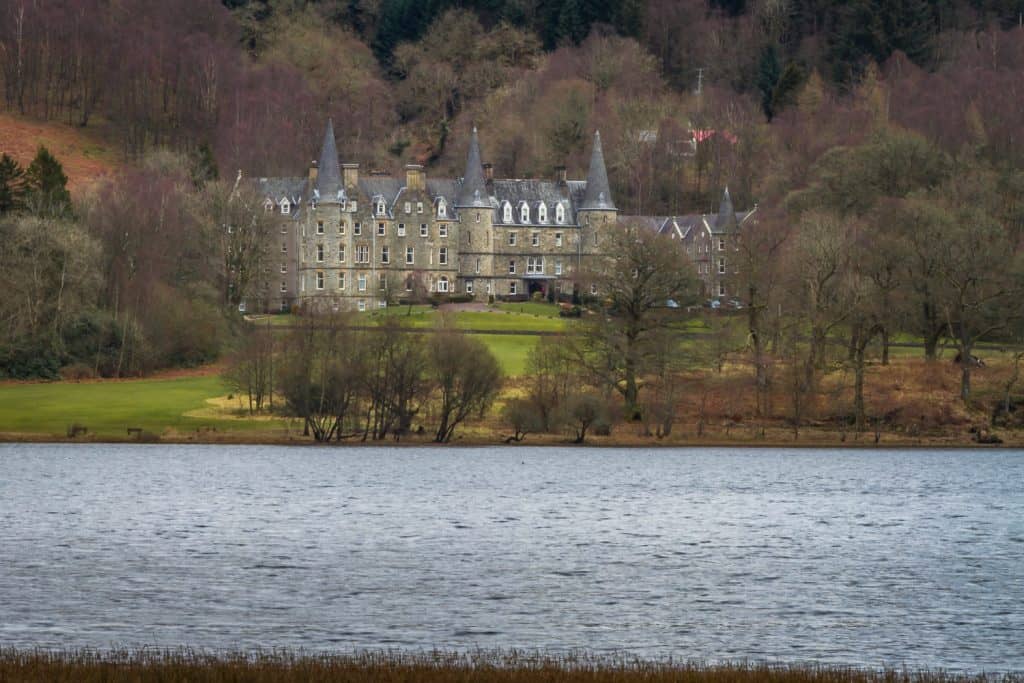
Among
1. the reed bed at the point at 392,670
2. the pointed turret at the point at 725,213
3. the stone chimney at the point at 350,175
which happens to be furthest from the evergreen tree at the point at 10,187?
the reed bed at the point at 392,670

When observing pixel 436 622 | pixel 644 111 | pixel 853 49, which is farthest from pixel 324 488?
pixel 853 49

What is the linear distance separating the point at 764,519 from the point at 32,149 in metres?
103

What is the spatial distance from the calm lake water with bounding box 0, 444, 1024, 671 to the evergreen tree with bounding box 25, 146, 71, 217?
74.5 feet

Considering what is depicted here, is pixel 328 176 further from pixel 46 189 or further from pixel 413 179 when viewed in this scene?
pixel 46 189

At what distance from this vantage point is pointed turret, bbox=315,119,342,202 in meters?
125

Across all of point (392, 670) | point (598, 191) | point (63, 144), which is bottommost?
point (392, 670)

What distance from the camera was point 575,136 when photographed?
146875 mm

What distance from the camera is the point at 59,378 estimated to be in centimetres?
7619

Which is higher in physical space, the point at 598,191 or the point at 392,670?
the point at 598,191

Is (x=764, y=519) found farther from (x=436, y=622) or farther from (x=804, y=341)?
(x=804, y=341)

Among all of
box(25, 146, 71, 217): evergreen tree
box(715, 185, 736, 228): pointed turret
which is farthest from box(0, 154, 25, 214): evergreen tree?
box(715, 185, 736, 228): pointed turret

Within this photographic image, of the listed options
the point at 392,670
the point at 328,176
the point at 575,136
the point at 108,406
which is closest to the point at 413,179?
the point at 328,176

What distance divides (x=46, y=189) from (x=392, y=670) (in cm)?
6981

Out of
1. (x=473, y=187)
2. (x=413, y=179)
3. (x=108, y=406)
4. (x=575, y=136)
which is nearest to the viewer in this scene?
(x=108, y=406)
